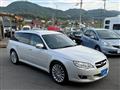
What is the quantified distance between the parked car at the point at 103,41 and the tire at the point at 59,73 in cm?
478

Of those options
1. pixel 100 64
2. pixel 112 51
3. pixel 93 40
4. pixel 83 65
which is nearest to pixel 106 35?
pixel 93 40

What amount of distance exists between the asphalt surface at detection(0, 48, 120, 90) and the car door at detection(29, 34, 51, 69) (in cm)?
43

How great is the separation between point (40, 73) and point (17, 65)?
165cm

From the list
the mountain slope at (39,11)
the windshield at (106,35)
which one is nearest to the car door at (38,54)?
the windshield at (106,35)

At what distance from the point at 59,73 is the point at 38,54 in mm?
1222

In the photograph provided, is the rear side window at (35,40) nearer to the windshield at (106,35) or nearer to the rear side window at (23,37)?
the rear side window at (23,37)

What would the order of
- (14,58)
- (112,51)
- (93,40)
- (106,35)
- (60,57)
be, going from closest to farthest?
(60,57) → (14,58) → (112,51) → (106,35) → (93,40)

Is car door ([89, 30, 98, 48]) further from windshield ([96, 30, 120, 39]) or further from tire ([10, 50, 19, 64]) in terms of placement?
tire ([10, 50, 19, 64])

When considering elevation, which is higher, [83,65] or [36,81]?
[83,65]

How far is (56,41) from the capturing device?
7.39 meters

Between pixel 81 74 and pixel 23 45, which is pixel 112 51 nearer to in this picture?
pixel 23 45

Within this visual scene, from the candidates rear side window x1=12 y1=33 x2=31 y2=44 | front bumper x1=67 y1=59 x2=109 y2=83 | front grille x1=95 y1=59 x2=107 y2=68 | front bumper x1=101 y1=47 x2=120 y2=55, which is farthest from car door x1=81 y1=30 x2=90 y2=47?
front bumper x1=67 y1=59 x2=109 y2=83

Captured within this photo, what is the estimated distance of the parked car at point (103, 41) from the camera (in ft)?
34.3

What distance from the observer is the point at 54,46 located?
23.0 ft
